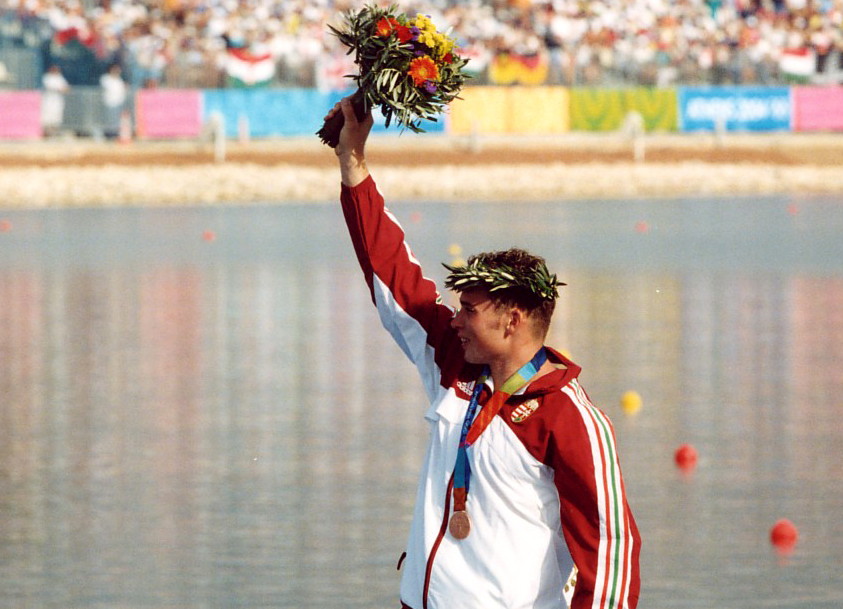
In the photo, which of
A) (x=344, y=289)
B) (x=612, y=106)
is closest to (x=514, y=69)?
(x=612, y=106)

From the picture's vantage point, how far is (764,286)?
18156 mm

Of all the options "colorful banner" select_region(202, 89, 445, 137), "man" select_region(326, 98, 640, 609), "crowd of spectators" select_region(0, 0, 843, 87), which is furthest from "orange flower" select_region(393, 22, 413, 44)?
"colorful banner" select_region(202, 89, 445, 137)

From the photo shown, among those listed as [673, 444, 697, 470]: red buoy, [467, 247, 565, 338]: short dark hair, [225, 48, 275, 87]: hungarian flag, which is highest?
[225, 48, 275, 87]: hungarian flag

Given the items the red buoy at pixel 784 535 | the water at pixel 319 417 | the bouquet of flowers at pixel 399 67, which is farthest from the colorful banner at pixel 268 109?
the bouquet of flowers at pixel 399 67

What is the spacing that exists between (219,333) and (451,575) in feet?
36.7

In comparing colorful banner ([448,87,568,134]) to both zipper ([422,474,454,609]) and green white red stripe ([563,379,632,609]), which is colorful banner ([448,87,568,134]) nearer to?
zipper ([422,474,454,609])

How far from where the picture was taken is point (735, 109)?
42281mm

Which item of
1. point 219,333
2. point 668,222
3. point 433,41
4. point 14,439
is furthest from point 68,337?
point 668,222

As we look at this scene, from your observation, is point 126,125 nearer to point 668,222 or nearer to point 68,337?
point 668,222

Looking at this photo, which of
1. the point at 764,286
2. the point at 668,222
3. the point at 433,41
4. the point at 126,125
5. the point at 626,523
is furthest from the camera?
the point at 126,125

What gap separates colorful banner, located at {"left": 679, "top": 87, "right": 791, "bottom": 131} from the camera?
41.8 metres

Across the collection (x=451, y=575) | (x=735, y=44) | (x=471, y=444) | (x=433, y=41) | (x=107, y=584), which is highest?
(x=735, y=44)

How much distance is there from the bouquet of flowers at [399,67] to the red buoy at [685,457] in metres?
5.55

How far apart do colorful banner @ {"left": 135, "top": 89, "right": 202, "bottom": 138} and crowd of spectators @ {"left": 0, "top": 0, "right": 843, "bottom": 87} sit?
0.88 feet
